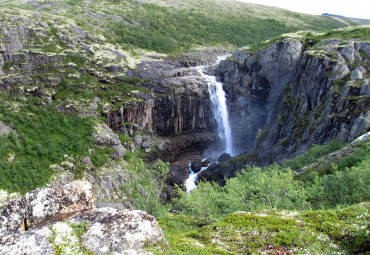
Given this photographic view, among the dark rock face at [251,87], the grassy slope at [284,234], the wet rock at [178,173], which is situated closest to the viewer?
the grassy slope at [284,234]

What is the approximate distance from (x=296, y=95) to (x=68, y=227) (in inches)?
2239

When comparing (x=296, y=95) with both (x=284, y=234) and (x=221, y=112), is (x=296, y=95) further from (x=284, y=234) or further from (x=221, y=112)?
(x=284, y=234)

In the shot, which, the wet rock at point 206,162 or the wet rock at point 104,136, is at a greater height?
the wet rock at point 104,136

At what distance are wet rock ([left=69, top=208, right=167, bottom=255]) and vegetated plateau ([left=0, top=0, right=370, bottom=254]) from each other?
0.47 meters

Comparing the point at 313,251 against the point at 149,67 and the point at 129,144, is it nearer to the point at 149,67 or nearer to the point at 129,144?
the point at 129,144

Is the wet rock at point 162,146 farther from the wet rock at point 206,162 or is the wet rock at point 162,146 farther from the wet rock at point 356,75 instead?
the wet rock at point 356,75

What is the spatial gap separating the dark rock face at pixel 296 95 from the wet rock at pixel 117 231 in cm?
3955

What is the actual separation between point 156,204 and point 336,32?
71905mm

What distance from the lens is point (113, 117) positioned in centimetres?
6888

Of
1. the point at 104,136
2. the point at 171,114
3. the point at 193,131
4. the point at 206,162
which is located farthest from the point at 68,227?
the point at 193,131

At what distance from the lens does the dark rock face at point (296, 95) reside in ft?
142

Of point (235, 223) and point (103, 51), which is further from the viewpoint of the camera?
point (103, 51)

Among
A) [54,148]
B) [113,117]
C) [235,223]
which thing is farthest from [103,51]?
[235,223]

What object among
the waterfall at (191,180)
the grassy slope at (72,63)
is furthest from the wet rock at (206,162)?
the grassy slope at (72,63)
